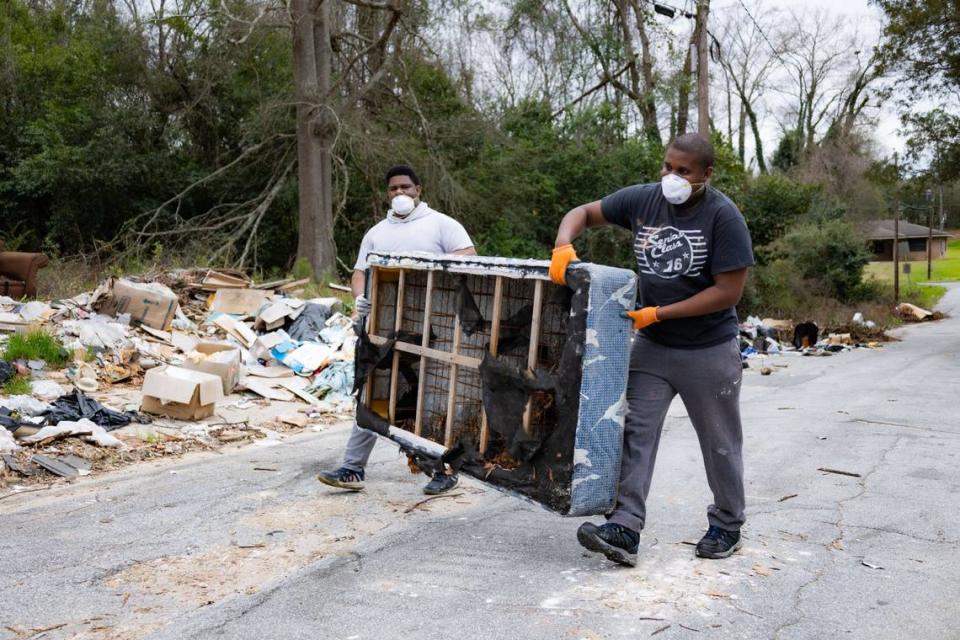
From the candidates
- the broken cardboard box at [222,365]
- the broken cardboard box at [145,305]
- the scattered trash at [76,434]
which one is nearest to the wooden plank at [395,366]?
the scattered trash at [76,434]

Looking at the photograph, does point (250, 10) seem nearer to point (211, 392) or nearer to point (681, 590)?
point (211, 392)

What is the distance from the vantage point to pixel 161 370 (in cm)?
819

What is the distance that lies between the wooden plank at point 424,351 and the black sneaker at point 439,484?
30.9 inches

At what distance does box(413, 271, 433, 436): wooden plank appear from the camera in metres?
4.43

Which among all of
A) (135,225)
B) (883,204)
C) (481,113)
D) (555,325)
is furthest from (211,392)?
(883,204)

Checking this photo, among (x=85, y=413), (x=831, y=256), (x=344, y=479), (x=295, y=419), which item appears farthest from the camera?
(x=831, y=256)

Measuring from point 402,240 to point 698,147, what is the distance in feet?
6.66

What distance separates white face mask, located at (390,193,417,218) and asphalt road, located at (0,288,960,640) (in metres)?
1.73

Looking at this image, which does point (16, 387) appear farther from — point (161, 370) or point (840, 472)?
point (840, 472)

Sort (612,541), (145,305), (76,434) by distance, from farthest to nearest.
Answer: (145,305) < (76,434) < (612,541)

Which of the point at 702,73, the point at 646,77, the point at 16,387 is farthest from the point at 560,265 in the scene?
the point at 646,77

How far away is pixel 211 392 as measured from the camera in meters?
7.86

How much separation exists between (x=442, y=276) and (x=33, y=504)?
2.95 m

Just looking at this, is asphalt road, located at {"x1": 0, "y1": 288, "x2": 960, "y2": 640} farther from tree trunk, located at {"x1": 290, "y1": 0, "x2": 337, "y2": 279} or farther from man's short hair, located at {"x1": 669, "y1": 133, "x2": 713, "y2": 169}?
tree trunk, located at {"x1": 290, "y1": 0, "x2": 337, "y2": 279}
